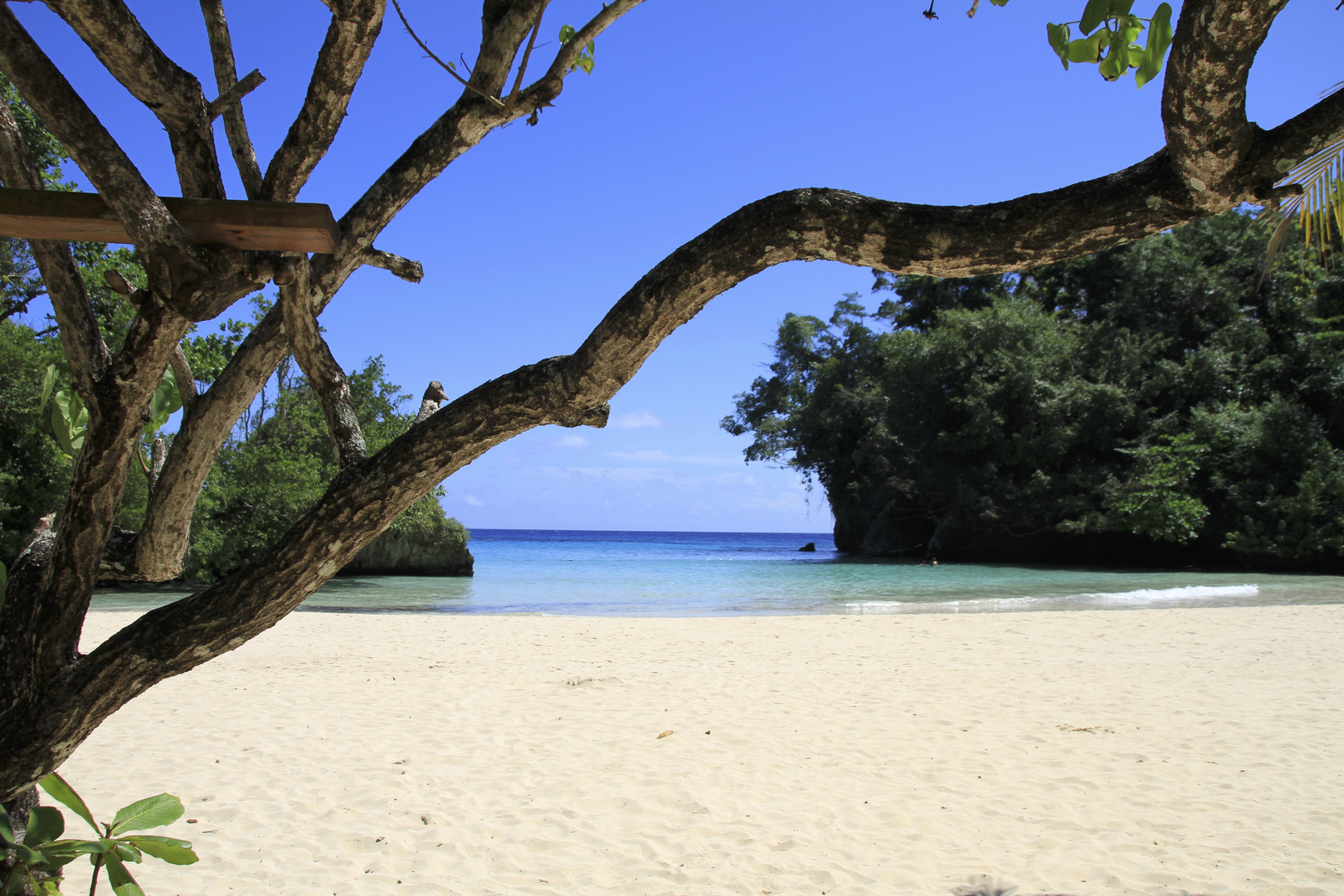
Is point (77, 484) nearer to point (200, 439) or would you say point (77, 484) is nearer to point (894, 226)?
point (200, 439)

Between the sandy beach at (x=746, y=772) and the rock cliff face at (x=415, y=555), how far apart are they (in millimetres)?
17132

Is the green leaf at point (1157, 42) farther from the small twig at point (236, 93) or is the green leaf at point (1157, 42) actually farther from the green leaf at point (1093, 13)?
the small twig at point (236, 93)

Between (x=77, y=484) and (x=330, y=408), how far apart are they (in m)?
0.62

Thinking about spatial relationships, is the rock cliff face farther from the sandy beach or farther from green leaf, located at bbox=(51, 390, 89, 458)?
green leaf, located at bbox=(51, 390, 89, 458)

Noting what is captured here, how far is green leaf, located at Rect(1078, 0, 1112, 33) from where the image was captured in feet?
4.72

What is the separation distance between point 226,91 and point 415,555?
25505mm

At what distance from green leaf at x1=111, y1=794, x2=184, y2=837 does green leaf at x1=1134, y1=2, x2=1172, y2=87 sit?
252 cm

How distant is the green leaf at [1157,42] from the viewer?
4.68 feet

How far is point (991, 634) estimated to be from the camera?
35.0 ft

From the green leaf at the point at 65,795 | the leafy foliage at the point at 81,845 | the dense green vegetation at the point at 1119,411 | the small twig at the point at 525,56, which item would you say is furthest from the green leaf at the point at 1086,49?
the dense green vegetation at the point at 1119,411

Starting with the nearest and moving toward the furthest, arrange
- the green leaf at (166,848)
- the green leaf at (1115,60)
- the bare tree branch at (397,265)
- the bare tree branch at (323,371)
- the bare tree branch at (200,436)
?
1. the green leaf at (1115,60)
2. the green leaf at (166,848)
3. the bare tree branch at (323,371)
4. the bare tree branch at (200,436)
5. the bare tree branch at (397,265)

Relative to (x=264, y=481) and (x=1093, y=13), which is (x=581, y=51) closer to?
(x=1093, y=13)

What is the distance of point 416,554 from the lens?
26.5m

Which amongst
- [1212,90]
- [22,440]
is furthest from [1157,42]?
[22,440]
